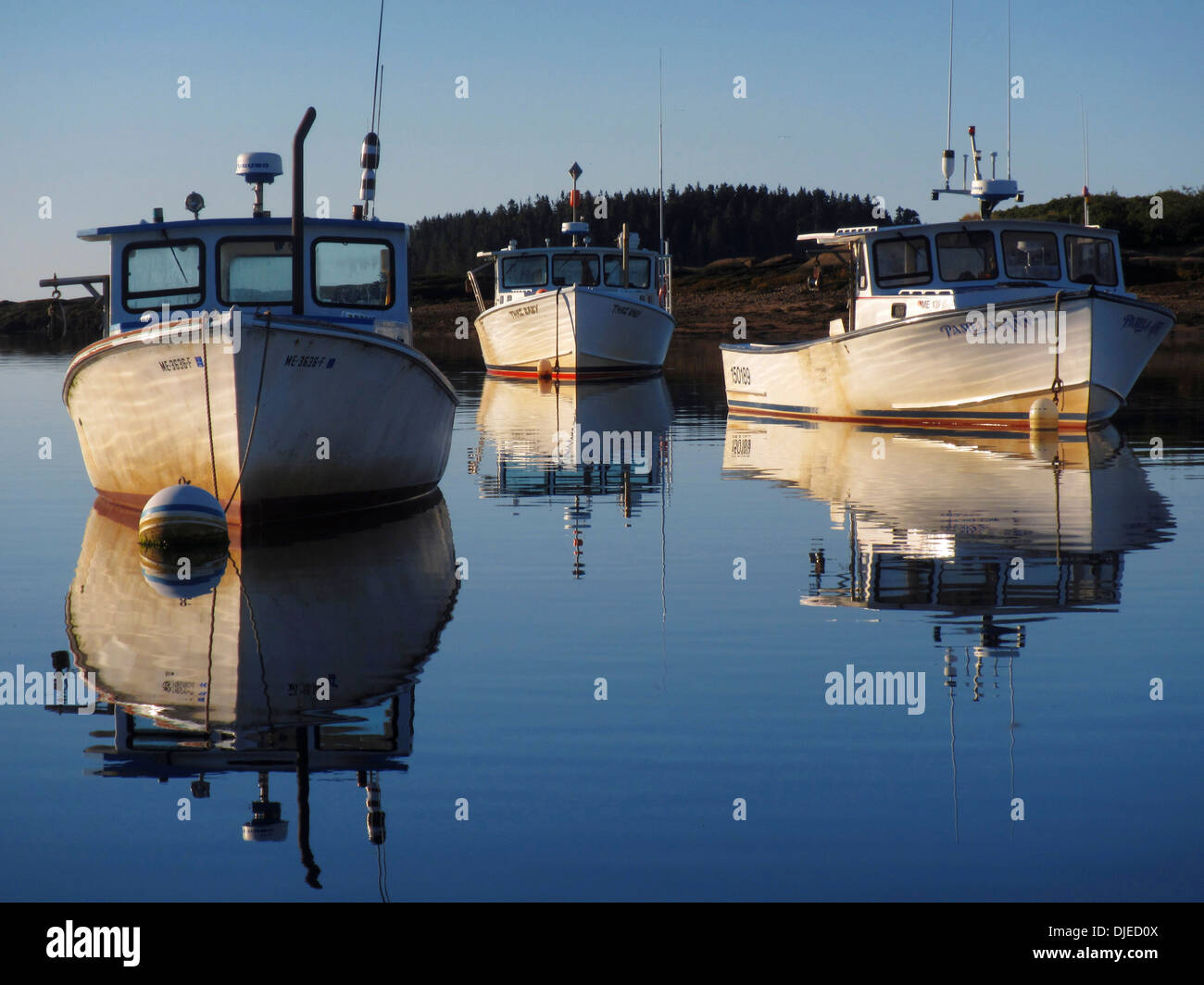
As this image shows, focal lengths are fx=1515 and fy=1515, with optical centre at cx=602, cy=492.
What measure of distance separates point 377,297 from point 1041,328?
33.9 feet

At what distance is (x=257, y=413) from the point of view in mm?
12883

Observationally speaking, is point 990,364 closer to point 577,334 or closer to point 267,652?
point 267,652

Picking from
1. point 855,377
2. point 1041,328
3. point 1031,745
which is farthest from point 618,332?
point 1031,745

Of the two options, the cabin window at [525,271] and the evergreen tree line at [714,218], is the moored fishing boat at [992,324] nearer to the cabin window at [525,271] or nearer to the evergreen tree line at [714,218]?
the cabin window at [525,271]

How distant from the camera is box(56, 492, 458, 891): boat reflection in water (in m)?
6.45

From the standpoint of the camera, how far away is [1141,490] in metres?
16.0

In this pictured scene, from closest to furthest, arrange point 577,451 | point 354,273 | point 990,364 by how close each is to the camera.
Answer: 1. point 354,273
2. point 577,451
3. point 990,364

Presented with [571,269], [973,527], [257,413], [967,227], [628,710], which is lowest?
[628,710]

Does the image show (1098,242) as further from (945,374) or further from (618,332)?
(618,332)

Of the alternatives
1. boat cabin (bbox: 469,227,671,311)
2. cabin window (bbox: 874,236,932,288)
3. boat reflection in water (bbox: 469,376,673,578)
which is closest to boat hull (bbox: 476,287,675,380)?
boat cabin (bbox: 469,227,671,311)

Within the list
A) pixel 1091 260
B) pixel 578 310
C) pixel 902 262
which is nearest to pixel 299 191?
pixel 902 262

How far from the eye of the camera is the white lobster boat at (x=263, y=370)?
42.2 ft

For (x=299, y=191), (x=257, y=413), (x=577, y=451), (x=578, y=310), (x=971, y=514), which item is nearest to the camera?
(x=257, y=413)

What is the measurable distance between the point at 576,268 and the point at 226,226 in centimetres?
2530
